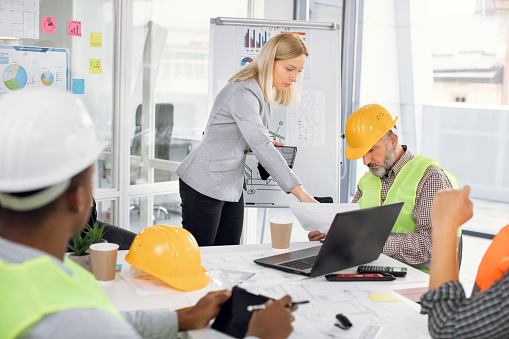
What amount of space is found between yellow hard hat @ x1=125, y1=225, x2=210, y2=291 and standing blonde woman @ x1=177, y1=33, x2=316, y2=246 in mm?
1005

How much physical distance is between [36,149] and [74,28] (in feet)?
8.64

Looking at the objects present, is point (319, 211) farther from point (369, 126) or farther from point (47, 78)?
point (47, 78)

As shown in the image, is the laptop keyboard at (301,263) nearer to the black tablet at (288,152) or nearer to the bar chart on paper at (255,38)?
the black tablet at (288,152)

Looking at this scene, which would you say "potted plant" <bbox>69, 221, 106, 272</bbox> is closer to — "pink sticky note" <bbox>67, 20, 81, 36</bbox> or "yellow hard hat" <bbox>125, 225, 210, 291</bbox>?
"yellow hard hat" <bbox>125, 225, 210, 291</bbox>

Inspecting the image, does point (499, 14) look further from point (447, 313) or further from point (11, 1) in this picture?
point (447, 313)

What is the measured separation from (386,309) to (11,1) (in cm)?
261

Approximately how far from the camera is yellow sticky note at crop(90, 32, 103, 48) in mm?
3365

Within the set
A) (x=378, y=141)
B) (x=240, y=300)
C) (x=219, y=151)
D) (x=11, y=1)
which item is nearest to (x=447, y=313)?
(x=240, y=300)

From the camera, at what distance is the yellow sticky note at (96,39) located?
3.37 m

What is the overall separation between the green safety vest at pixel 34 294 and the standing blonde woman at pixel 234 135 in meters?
1.78

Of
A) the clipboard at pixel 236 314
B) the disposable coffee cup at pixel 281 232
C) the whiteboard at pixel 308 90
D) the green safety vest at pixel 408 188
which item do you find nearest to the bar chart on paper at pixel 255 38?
the whiteboard at pixel 308 90

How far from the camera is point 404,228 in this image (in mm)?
2223

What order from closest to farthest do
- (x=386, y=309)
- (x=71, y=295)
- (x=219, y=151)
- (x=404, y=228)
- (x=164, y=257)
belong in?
(x=71, y=295) → (x=386, y=309) → (x=164, y=257) → (x=404, y=228) → (x=219, y=151)

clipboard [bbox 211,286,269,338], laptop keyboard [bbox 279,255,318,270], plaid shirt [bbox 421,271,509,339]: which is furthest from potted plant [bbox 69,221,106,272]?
plaid shirt [bbox 421,271,509,339]
